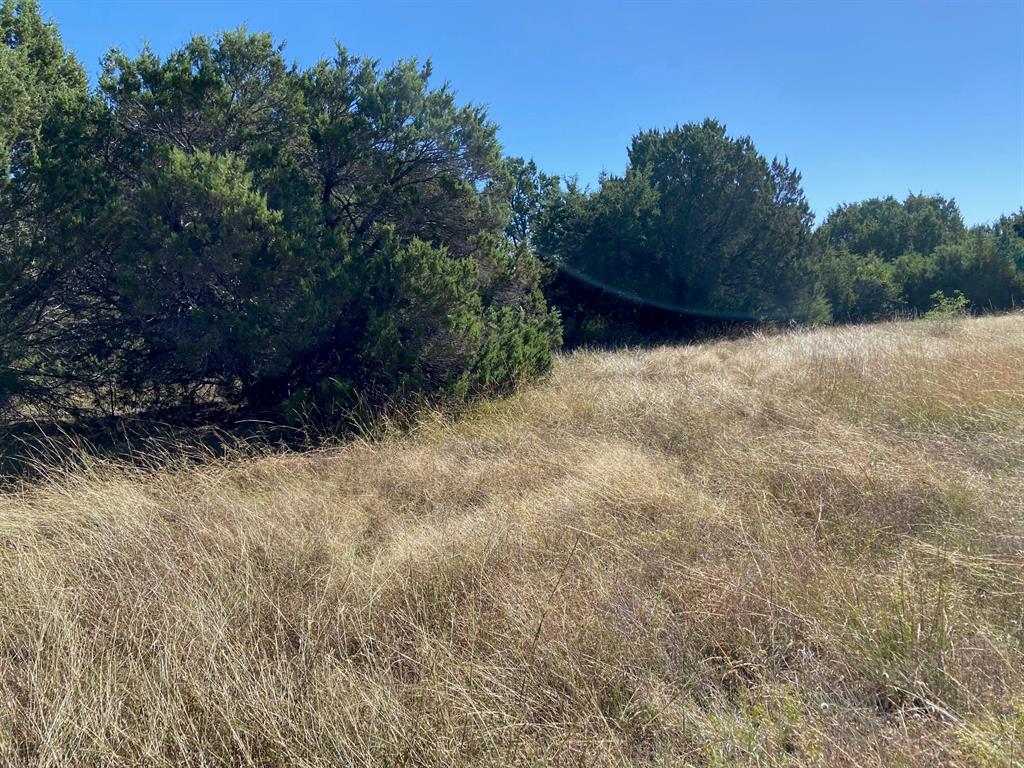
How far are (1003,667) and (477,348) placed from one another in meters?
5.48

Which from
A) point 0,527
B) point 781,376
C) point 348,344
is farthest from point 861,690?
point 348,344

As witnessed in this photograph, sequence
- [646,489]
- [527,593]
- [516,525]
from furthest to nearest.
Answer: [646,489]
[516,525]
[527,593]

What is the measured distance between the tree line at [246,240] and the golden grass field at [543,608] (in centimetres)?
215

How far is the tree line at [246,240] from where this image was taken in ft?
18.2

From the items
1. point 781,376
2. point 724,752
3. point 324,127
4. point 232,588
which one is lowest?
point 724,752

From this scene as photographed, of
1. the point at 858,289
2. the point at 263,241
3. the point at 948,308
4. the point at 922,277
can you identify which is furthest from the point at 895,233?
the point at 263,241

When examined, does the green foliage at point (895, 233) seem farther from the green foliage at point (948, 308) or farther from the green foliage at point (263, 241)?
the green foliage at point (263, 241)

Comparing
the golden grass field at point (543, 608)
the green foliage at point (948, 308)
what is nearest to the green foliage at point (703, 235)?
the green foliage at point (948, 308)

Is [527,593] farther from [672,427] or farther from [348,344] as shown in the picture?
[348,344]

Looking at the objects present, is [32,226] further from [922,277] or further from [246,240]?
[922,277]

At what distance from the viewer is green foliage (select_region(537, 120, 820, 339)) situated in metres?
15.7

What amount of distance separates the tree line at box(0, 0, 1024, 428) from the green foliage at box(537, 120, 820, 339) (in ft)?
27.2

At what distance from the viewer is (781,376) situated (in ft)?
21.0

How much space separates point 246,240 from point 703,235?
12994mm
